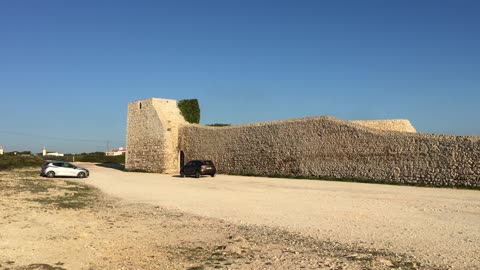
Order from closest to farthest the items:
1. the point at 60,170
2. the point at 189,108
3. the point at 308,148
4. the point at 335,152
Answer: the point at 335,152 < the point at 308,148 < the point at 60,170 < the point at 189,108

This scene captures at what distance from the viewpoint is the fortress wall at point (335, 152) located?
1936 centimetres

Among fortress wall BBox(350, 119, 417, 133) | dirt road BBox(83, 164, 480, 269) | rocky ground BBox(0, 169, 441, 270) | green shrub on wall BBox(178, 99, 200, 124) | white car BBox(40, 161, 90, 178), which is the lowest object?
rocky ground BBox(0, 169, 441, 270)

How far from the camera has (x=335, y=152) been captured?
81.2 feet

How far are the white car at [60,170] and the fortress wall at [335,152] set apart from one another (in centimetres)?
948

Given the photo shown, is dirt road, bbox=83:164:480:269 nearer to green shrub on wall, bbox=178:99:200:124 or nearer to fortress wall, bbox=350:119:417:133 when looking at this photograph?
fortress wall, bbox=350:119:417:133

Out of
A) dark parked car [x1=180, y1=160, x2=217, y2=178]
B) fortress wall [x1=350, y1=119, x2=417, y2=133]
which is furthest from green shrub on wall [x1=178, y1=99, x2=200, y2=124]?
fortress wall [x1=350, y1=119, x2=417, y2=133]

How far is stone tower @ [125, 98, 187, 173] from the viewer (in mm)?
36031

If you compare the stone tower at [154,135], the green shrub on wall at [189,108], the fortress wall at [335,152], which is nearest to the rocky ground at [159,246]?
the fortress wall at [335,152]

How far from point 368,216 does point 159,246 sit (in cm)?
545

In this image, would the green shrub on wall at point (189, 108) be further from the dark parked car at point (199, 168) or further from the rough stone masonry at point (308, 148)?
the dark parked car at point (199, 168)

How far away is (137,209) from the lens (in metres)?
12.4

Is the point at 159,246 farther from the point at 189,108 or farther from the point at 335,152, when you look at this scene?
the point at 189,108

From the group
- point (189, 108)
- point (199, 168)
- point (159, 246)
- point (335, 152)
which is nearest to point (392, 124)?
point (335, 152)

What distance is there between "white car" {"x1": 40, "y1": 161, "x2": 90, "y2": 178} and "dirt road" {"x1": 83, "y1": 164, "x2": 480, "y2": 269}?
46.0 ft
